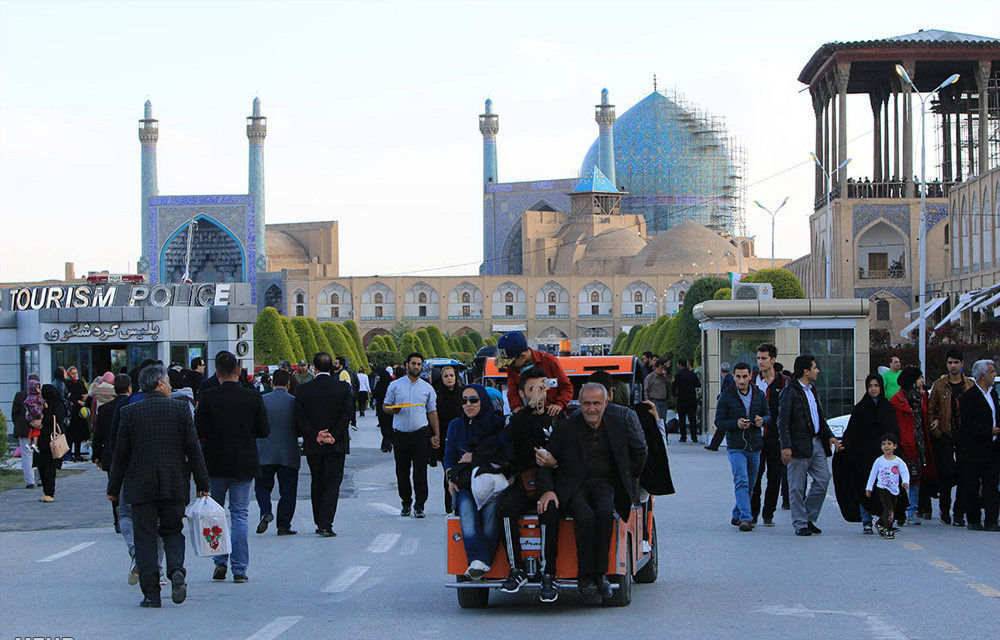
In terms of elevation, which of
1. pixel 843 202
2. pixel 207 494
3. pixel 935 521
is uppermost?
pixel 843 202

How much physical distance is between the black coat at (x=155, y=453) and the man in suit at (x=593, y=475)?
202cm

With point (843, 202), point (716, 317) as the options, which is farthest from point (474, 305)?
point (716, 317)

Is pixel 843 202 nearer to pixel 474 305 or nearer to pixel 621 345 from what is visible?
pixel 621 345

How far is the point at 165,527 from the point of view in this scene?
291 inches

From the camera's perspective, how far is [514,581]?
673 cm

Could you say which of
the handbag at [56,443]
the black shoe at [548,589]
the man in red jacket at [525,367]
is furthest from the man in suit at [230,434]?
the handbag at [56,443]

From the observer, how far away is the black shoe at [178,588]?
723 centimetres

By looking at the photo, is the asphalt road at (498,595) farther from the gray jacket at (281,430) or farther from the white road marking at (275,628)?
the gray jacket at (281,430)

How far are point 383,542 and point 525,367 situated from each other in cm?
316

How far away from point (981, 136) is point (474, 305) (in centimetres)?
4904

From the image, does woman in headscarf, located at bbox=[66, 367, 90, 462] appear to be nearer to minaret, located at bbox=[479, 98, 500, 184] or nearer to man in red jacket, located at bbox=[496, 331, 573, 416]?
man in red jacket, located at bbox=[496, 331, 573, 416]

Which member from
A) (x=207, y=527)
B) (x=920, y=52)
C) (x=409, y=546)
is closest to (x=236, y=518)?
(x=207, y=527)

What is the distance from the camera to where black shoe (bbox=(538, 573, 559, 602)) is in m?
6.64

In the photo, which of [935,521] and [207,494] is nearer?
[207,494]
